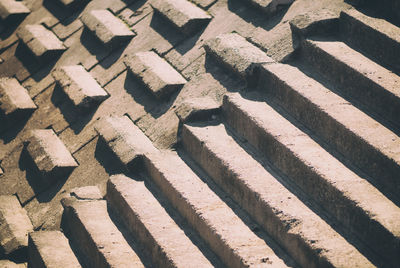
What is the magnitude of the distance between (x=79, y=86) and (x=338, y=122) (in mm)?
2379

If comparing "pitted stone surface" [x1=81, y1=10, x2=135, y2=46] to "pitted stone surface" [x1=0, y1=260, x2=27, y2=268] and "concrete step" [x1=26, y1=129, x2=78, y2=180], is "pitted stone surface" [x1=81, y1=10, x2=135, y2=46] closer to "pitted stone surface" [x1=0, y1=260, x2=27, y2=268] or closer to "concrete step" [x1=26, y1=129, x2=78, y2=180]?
"concrete step" [x1=26, y1=129, x2=78, y2=180]

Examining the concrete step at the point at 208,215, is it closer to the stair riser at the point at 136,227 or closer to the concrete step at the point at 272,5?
the stair riser at the point at 136,227

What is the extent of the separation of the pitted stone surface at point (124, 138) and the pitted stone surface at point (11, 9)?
8.32ft

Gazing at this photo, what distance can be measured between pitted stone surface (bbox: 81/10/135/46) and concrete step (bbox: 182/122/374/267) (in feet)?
4.96

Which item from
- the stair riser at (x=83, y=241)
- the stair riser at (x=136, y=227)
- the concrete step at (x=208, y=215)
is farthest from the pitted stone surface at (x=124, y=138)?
the stair riser at (x=83, y=241)

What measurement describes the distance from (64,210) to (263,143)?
1.56 m

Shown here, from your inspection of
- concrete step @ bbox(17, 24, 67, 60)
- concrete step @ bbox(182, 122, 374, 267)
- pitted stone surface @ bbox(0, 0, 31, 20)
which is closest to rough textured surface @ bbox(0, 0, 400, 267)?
concrete step @ bbox(182, 122, 374, 267)

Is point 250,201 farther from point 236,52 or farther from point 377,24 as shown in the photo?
point 377,24

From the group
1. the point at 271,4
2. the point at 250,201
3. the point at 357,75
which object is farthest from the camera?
the point at 271,4

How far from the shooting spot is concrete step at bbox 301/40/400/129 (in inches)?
113

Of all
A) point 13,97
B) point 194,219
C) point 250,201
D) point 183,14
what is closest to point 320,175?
point 250,201

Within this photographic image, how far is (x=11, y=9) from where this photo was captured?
565cm

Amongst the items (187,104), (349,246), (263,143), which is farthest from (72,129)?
(349,246)

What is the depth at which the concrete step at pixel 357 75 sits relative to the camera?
9.44ft
